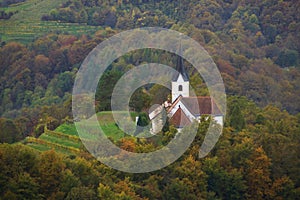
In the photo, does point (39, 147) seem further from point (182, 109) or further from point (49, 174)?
point (182, 109)

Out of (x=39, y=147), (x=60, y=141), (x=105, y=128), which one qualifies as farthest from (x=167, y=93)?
(x=39, y=147)

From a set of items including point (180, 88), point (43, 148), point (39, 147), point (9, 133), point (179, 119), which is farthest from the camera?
point (9, 133)

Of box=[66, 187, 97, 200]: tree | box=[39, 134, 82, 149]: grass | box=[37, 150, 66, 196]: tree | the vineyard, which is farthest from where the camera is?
box=[39, 134, 82, 149]: grass

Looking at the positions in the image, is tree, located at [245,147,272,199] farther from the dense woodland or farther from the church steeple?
the church steeple

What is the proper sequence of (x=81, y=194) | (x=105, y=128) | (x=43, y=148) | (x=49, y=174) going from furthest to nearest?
1. (x=105, y=128)
2. (x=43, y=148)
3. (x=49, y=174)
4. (x=81, y=194)

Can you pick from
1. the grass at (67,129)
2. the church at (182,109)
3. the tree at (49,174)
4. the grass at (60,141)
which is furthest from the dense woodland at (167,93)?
the grass at (67,129)

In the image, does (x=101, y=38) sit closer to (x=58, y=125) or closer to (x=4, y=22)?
(x=4, y=22)

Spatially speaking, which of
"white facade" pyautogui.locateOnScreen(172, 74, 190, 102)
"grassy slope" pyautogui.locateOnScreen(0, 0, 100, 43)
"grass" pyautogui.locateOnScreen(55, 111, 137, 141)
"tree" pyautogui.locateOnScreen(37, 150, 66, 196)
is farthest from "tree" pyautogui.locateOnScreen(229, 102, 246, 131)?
"grassy slope" pyautogui.locateOnScreen(0, 0, 100, 43)
